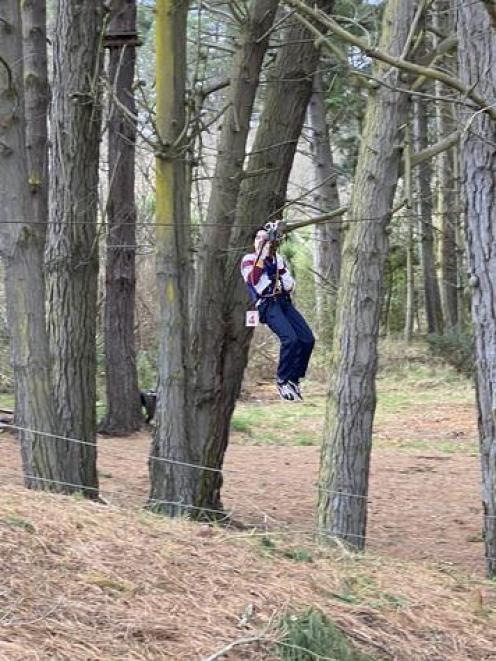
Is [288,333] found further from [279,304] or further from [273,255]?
[273,255]

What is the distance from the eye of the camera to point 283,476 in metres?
13.1

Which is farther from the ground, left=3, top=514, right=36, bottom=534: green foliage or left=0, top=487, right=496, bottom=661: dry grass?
left=3, top=514, right=36, bottom=534: green foliage

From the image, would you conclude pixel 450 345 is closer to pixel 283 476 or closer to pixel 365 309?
pixel 283 476

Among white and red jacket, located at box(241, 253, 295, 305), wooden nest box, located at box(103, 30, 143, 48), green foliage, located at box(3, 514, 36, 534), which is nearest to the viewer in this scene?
green foliage, located at box(3, 514, 36, 534)

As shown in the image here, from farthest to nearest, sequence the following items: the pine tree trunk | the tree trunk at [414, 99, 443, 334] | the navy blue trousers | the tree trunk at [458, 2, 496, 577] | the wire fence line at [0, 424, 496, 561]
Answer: the tree trunk at [414, 99, 443, 334]
the pine tree trunk
the navy blue trousers
the wire fence line at [0, 424, 496, 561]
the tree trunk at [458, 2, 496, 577]

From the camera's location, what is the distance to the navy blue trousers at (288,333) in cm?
834

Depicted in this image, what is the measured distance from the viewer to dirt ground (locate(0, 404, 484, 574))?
33.5 ft

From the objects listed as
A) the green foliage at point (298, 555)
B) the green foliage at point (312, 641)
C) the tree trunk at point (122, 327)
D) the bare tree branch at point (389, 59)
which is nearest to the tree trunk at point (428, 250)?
the tree trunk at point (122, 327)

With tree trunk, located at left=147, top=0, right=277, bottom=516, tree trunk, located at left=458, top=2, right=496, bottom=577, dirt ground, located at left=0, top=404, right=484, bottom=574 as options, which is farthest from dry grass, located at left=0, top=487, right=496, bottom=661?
dirt ground, located at left=0, top=404, right=484, bottom=574

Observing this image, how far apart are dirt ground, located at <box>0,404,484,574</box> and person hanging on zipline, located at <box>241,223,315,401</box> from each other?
1.28 m

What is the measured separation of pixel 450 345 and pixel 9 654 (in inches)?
787

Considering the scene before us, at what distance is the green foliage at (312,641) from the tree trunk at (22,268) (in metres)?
3.74

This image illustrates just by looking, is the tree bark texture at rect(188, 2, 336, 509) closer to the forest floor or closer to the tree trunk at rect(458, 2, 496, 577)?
the tree trunk at rect(458, 2, 496, 577)

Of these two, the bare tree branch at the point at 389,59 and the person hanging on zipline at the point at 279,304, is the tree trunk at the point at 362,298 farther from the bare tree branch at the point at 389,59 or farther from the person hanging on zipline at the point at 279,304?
the bare tree branch at the point at 389,59
